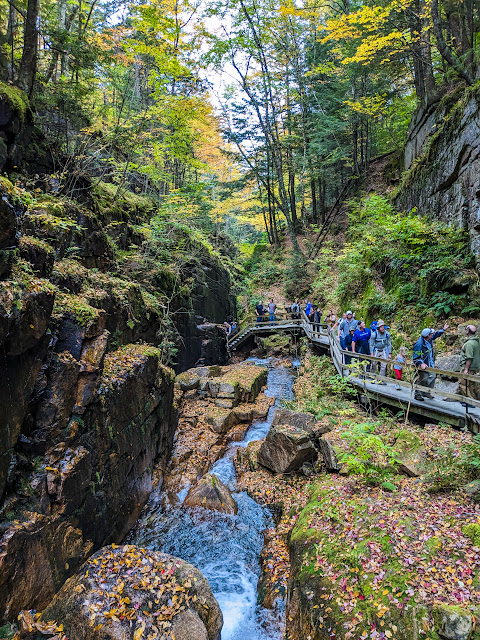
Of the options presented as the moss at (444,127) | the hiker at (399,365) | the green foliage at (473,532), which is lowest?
the green foliage at (473,532)

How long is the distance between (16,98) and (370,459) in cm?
1030

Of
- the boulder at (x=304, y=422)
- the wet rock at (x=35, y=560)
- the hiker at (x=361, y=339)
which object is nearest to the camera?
the wet rock at (x=35, y=560)

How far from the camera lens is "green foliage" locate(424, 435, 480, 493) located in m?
4.65

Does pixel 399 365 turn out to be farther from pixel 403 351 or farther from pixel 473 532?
pixel 473 532

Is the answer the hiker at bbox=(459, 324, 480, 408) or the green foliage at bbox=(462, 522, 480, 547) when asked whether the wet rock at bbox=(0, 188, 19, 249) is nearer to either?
the green foliage at bbox=(462, 522, 480, 547)

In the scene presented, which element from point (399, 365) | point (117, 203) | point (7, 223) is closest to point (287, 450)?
point (399, 365)

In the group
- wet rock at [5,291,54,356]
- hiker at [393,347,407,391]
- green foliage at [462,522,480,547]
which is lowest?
green foliage at [462,522,480,547]

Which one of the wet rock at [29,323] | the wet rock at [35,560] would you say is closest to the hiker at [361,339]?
the wet rock at [29,323]

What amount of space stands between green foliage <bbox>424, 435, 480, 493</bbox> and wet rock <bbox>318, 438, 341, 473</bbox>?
1806 mm

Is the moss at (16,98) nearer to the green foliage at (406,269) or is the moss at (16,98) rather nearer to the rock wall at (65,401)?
the rock wall at (65,401)

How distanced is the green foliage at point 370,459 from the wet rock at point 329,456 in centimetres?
37

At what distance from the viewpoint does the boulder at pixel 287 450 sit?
765 cm

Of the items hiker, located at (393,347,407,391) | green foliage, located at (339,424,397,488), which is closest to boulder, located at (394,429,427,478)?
green foliage, located at (339,424,397,488)

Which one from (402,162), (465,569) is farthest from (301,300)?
(465,569)
